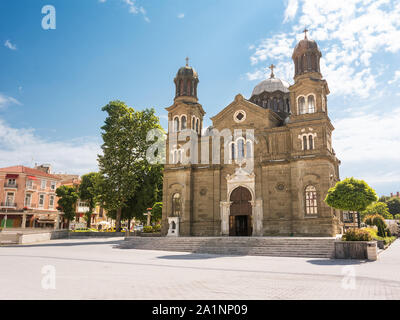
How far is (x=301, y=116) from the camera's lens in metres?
30.0

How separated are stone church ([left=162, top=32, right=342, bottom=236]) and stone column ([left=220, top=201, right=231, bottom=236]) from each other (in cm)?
9

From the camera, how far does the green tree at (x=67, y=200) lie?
177 ft

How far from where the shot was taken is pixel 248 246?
23.2 metres

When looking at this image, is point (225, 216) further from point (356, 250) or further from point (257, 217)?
point (356, 250)

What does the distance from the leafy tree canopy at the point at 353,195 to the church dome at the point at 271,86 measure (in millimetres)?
19169

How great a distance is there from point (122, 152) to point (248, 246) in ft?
68.4

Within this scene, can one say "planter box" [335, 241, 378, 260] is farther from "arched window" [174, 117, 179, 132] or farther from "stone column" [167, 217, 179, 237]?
"arched window" [174, 117, 179, 132]

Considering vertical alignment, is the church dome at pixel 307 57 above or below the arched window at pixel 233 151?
above

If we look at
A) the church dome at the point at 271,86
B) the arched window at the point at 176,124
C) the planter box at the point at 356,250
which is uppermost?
the church dome at the point at 271,86

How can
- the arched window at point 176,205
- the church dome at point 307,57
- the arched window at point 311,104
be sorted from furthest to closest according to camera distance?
1. the arched window at point 176,205
2. the church dome at point 307,57
3. the arched window at point 311,104

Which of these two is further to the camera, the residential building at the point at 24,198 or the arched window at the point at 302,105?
the residential building at the point at 24,198

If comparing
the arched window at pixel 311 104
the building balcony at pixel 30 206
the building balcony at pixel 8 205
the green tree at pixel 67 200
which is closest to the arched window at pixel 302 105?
the arched window at pixel 311 104

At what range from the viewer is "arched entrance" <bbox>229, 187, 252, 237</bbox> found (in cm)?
3089

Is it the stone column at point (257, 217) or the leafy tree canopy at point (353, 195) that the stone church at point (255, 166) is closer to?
the stone column at point (257, 217)
